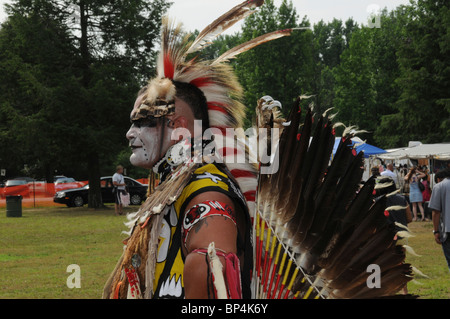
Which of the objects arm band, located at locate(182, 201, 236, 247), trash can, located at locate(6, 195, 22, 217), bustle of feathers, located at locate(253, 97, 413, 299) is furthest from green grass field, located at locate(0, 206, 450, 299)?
trash can, located at locate(6, 195, 22, 217)

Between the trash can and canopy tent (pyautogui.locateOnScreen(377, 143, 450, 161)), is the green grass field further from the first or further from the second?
canopy tent (pyautogui.locateOnScreen(377, 143, 450, 161))

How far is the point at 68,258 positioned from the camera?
10672mm

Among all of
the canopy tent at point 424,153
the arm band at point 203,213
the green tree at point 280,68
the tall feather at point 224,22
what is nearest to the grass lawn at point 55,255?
the tall feather at point 224,22

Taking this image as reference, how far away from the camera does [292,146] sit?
6.47 ft

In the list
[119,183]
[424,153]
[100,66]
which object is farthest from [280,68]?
[119,183]

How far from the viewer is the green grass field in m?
7.73

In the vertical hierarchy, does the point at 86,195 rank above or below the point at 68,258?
below

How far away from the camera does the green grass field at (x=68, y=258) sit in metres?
7.73

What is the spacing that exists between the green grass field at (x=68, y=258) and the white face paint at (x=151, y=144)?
2857 millimetres

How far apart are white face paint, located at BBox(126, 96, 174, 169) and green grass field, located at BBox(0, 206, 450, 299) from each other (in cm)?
286

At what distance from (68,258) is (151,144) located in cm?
929

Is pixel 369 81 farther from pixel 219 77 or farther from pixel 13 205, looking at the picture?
pixel 219 77

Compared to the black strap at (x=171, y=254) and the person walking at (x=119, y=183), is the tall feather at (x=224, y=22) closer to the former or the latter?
the black strap at (x=171, y=254)
